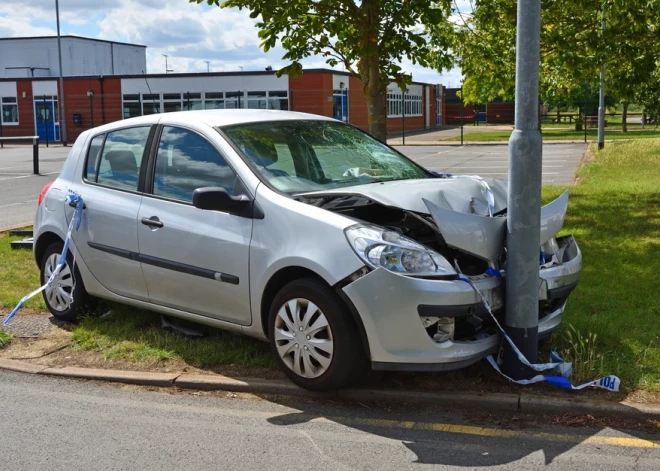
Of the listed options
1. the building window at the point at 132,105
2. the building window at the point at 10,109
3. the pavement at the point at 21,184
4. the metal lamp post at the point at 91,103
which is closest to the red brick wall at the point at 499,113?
the building window at the point at 132,105

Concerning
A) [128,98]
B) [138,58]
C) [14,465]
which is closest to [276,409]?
[14,465]

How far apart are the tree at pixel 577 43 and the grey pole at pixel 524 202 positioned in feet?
17.7

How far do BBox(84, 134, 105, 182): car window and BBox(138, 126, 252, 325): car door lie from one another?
818 millimetres

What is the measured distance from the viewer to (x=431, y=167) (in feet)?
83.4

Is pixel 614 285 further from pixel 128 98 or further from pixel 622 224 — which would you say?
pixel 128 98

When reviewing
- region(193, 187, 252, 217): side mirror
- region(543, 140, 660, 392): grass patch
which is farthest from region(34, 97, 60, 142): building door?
region(193, 187, 252, 217): side mirror

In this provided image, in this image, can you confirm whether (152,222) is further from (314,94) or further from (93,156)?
(314,94)

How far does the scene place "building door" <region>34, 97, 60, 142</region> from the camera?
48.9 metres

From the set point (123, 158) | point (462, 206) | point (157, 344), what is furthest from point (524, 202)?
point (123, 158)

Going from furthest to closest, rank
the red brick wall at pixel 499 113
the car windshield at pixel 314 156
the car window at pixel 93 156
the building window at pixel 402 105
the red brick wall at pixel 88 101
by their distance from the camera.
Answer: the red brick wall at pixel 499 113 → the building window at pixel 402 105 → the red brick wall at pixel 88 101 → the car window at pixel 93 156 → the car windshield at pixel 314 156

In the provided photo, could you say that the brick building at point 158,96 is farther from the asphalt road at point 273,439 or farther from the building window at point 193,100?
the asphalt road at point 273,439

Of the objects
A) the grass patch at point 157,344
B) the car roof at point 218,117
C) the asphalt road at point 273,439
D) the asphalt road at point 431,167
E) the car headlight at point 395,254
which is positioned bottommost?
the asphalt road at point 273,439

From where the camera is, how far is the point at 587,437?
14.5 feet

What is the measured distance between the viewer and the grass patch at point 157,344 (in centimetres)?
Result: 573
